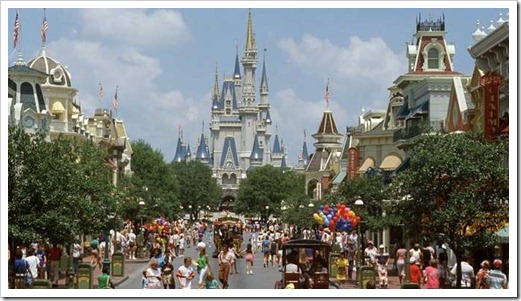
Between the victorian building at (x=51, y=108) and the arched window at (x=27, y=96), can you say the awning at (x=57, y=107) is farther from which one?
the arched window at (x=27, y=96)

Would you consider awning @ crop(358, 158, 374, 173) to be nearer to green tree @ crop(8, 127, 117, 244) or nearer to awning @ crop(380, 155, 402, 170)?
awning @ crop(380, 155, 402, 170)

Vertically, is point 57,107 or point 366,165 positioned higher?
point 57,107

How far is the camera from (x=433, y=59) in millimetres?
72500

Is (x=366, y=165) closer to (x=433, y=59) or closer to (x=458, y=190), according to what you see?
(x=433, y=59)

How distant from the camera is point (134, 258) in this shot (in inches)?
2452

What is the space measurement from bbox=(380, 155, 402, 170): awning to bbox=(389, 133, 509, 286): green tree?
→ 36514mm

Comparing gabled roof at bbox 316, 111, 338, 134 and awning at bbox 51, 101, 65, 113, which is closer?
awning at bbox 51, 101, 65, 113

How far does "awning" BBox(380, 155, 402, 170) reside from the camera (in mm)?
73706

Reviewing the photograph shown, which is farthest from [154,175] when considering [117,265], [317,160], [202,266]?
[202,266]

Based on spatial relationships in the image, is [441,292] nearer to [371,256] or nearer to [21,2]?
[21,2]

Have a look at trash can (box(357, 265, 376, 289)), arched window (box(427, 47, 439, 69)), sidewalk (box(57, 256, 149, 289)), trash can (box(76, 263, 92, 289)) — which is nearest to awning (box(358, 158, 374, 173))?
arched window (box(427, 47, 439, 69))

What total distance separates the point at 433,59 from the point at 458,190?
124 feet

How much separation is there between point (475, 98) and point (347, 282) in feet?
41.8

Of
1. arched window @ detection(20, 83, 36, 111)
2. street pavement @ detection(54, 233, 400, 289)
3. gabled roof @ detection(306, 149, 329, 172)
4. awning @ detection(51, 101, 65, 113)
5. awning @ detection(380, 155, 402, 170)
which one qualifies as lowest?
street pavement @ detection(54, 233, 400, 289)
